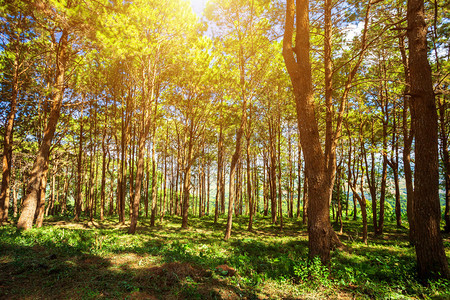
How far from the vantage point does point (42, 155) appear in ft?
35.8

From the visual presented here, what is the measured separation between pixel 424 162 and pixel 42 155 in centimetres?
1679

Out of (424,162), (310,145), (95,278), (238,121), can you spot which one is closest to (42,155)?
(95,278)

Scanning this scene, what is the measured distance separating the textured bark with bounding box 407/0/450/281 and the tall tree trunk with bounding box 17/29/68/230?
15266 millimetres

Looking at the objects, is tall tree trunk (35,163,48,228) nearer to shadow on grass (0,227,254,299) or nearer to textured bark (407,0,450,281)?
shadow on grass (0,227,254,299)

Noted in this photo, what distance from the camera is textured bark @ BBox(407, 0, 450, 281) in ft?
16.4

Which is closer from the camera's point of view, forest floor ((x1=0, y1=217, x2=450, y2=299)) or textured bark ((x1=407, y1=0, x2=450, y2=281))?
forest floor ((x1=0, y1=217, x2=450, y2=299))

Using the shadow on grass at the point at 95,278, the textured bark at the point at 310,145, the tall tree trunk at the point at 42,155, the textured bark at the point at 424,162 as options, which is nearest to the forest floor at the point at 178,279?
the shadow on grass at the point at 95,278

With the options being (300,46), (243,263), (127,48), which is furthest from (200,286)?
(127,48)

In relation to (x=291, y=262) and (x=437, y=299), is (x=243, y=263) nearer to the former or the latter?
(x=291, y=262)

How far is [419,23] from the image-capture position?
18.0ft

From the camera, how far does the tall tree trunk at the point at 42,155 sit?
10047mm

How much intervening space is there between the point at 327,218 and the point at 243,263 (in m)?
3.05

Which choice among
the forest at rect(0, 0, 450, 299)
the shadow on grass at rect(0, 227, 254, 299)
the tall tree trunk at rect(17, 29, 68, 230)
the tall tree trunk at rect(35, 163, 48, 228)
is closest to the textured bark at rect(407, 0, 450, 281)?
the forest at rect(0, 0, 450, 299)

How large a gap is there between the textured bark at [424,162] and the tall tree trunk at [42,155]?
15266 millimetres
